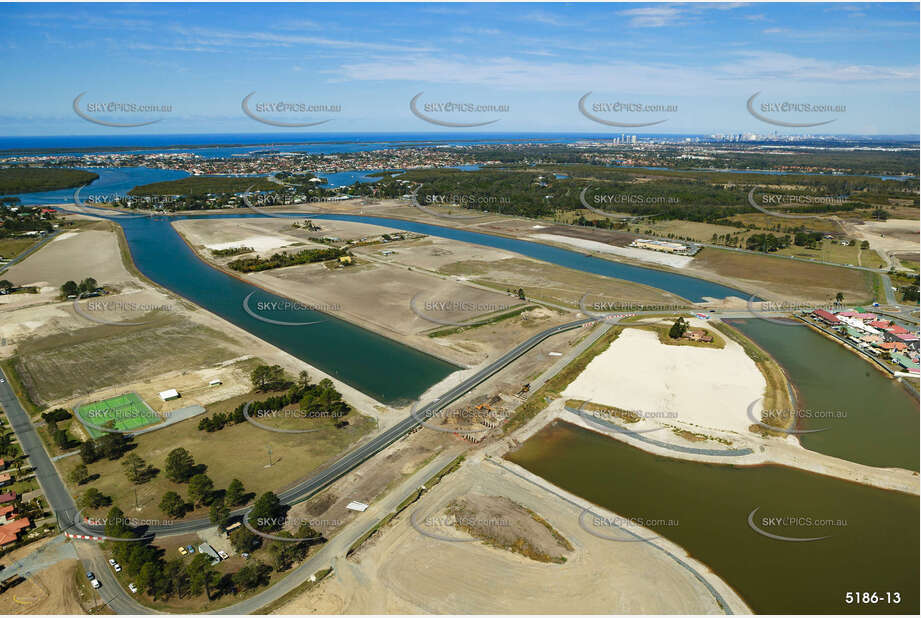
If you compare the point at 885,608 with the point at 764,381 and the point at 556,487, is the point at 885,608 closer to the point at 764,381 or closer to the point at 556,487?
the point at 556,487

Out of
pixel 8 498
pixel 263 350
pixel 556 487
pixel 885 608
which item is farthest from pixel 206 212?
pixel 885 608

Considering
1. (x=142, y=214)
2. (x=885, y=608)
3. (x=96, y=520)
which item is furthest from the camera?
(x=142, y=214)

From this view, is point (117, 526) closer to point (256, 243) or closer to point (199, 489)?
point (199, 489)

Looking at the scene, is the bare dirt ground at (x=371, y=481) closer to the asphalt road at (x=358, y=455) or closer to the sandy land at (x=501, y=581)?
the asphalt road at (x=358, y=455)

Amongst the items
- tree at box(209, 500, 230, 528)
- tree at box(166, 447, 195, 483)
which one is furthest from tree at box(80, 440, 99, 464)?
tree at box(209, 500, 230, 528)

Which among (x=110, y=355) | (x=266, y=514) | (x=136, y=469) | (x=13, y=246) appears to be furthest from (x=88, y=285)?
(x=266, y=514)

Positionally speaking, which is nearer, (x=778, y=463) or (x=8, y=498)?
(x=8, y=498)

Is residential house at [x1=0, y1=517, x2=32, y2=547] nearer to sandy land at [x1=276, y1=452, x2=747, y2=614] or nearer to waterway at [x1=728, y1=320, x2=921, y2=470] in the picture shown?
sandy land at [x1=276, y1=452, x2=747, y2=614]
